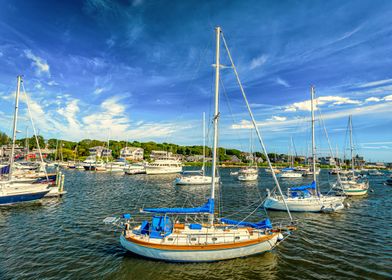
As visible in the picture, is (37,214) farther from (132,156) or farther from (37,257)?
(132,156)

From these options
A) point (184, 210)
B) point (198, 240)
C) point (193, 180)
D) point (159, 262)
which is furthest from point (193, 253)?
point (193, 180)

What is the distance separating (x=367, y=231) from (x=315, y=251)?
9.59m

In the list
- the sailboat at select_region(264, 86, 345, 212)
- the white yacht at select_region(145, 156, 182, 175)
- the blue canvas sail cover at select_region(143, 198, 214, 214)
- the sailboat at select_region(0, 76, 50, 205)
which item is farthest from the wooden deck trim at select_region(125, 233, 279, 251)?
the white yacht at select_region(145, 156, 182, 175)

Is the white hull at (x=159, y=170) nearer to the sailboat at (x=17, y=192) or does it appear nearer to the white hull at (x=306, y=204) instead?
the sailboat at (x=17, y=192)

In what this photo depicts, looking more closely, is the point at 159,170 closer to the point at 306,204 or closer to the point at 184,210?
the point at 306,204

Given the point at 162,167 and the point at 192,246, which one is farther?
the point at 162,167

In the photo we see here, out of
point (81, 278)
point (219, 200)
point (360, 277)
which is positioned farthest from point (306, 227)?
point (81, 278)

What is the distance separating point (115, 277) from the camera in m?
13.6

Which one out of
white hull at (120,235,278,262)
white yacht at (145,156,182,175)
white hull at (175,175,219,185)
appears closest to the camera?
white hull at (120,235,278,262)

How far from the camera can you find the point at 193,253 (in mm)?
14680

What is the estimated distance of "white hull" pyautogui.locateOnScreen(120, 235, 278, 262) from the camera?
14648 mm

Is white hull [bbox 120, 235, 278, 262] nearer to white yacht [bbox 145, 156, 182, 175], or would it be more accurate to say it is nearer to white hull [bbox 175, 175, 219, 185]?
white hull [bbox 175, 175, 219, 185]

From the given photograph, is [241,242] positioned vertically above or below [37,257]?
above

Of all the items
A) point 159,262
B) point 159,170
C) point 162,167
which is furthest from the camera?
point 162,167
